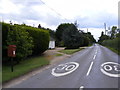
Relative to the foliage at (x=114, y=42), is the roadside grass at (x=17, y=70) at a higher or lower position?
lower

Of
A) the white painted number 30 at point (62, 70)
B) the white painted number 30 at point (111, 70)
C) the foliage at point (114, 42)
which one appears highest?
the foliage at point (114, 42)

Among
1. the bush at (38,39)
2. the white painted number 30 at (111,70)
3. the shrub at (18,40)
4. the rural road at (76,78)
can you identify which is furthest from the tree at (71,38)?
the rural road at (76,78)

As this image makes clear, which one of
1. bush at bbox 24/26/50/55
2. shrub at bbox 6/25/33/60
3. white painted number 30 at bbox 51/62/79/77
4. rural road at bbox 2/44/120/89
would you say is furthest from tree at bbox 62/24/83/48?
rural road at bbox 2/44/120/89

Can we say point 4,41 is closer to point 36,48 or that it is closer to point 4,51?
point 4,51

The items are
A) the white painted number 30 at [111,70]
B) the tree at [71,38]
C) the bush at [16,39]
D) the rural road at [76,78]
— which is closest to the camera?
the rural road at [76,78]

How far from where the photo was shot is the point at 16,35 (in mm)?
17188

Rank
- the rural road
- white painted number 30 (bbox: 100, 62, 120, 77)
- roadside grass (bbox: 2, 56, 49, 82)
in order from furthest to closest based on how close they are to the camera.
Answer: white painted number 30 (bbox: 100, 62, 120, 77) < roadside grass (bbox: 2, 56, 49, 82) < the rural road

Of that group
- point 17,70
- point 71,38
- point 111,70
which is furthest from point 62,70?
point 71,38

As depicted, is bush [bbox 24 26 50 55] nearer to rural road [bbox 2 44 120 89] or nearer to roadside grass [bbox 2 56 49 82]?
roadside grass [bbox 2 56 49 82]

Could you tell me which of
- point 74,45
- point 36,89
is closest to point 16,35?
point 36,89

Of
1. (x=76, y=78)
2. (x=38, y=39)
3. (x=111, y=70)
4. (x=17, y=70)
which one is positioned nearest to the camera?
(x=76, y=78)

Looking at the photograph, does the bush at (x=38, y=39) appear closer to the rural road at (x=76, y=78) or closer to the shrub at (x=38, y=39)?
the shrub at (x=38, y=39)

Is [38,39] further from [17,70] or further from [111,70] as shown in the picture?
[111,70]

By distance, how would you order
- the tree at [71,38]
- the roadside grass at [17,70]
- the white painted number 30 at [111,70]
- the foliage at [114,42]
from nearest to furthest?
the roadside grass at [17,70], the white painted number 30 at [111,70], the foliage at [114,42], the tree at [71,38]
